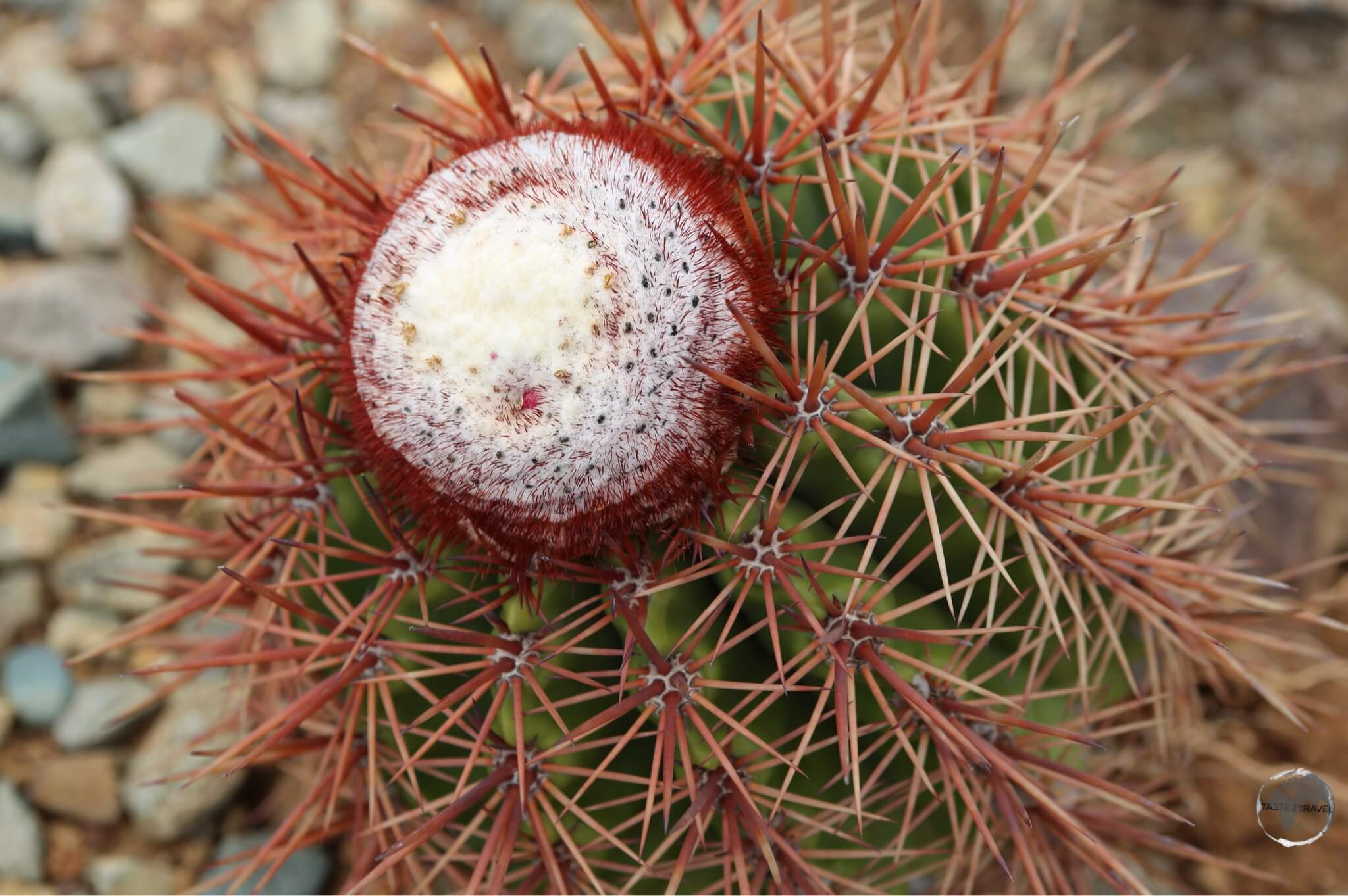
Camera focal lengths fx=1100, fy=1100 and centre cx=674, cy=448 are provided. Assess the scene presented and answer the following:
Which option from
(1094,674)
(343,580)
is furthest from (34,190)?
(1094,674)

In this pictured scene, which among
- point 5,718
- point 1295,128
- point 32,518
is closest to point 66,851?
point 5,718

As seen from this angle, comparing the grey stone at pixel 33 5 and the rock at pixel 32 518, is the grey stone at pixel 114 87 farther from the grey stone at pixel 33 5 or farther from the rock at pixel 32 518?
the rock at pixel 32 518

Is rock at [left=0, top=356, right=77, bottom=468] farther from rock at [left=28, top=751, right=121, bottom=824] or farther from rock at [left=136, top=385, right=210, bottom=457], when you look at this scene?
rock at [left=28, top=751, right=121, bottom=824]

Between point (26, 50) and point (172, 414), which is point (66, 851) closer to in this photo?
point (172, 414)

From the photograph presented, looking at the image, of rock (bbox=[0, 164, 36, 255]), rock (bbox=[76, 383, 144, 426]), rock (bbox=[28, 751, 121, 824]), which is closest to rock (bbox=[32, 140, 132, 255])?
rock (bbox=[0, 164, 36, 255])

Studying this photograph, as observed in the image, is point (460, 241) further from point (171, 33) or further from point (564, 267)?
point (171, 33)
